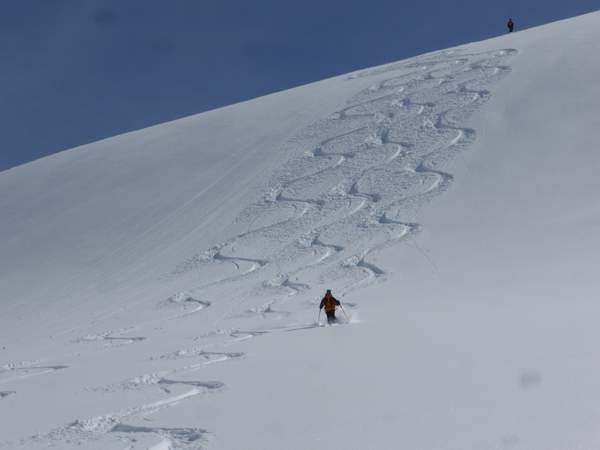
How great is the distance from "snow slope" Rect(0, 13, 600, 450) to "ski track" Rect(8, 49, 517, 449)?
0.06 metres

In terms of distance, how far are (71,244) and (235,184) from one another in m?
4.05

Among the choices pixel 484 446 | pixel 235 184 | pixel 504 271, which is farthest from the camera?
pixel 235 184

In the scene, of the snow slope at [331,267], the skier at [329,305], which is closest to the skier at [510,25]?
the snow slope at [331,267]

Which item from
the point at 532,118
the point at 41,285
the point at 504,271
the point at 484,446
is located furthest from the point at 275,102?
the point at 484,446

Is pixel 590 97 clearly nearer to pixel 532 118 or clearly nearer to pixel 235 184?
pixel 532 118

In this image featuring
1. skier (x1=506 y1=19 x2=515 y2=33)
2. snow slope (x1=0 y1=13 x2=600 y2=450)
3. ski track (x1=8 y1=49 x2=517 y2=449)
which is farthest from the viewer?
skier (x1=506 y1=19 x2=515 y2=33)

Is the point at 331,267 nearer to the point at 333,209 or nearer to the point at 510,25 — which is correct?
the point at 333,209

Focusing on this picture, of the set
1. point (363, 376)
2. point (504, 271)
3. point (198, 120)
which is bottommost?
point (504, 271)

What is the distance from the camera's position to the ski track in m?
7.19

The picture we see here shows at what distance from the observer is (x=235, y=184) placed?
1955cm

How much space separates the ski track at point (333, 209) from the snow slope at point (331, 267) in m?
0.06

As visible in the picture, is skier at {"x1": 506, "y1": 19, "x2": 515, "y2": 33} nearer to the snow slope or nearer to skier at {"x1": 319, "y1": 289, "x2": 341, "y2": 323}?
the snow slope

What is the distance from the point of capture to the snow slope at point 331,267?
546 cm

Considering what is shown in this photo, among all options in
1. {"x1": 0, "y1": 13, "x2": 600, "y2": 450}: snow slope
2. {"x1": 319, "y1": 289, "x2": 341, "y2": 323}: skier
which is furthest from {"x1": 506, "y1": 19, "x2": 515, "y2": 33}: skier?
{"x1": 319, "y1": 289, "x2": 341, "y2": 323}: skier
